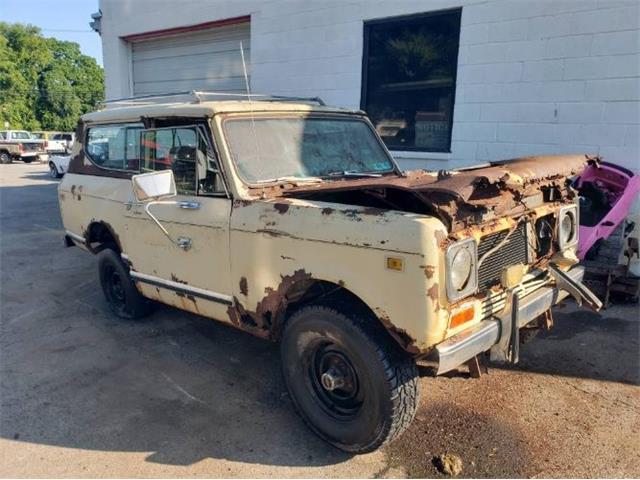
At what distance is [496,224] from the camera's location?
2.81 m

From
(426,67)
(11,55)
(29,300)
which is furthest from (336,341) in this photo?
(11,55)

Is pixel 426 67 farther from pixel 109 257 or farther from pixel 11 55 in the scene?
pixel 11 55

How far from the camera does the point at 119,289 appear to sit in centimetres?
491

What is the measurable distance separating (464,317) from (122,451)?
6.76 ft

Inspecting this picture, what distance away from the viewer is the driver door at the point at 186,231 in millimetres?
3439

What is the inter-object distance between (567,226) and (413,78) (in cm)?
469

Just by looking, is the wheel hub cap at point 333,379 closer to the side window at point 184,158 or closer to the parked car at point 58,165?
the side window at point 184,158

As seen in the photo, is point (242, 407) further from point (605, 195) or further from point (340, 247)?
point (605, 195)

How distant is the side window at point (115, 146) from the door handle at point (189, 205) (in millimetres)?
973

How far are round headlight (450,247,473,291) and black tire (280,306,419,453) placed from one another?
0.48 m

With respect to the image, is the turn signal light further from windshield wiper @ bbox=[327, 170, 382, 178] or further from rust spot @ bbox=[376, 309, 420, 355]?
windshield wiper @ bbox=[327, 170, 382, 178]

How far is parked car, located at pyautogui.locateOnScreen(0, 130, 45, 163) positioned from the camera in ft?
90.7

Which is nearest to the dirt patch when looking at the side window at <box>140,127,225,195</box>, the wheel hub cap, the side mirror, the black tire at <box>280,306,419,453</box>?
the black tire at <box>280,306,419,453</box>

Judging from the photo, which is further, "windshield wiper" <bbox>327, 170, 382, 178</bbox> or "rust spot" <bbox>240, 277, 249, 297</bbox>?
"windshield wiper" <bbox>327, 170, 382, 178</bbox>
